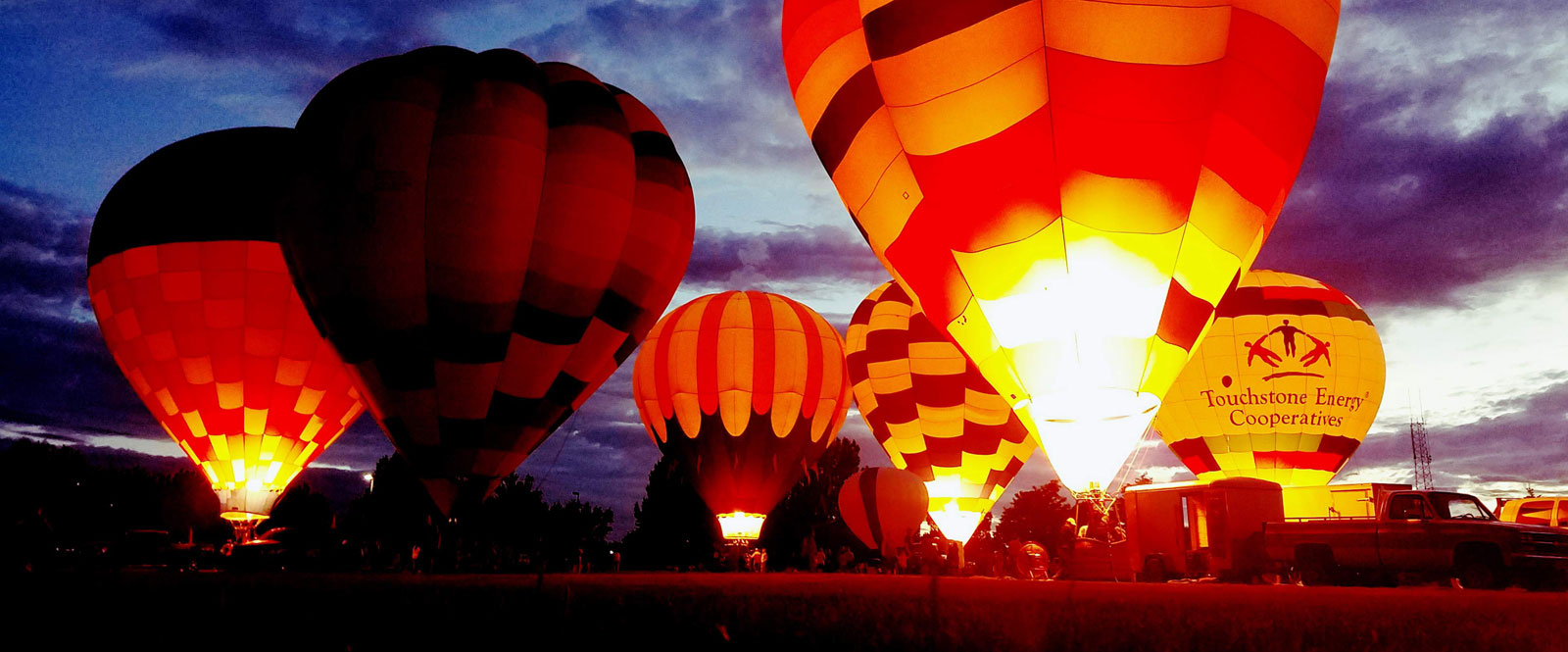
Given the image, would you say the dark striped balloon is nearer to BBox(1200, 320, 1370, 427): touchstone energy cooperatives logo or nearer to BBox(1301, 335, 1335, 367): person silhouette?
BBox(1200, 320, 1370, 427): touchstone energy cooperatives logo

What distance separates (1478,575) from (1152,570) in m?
3.97

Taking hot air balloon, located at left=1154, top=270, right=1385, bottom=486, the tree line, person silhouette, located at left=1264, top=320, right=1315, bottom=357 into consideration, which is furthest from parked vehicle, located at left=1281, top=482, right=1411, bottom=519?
the tree line

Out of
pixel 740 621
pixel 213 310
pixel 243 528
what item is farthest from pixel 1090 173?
pixel 243 528

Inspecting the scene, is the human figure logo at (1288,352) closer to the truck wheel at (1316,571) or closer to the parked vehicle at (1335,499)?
the parked vehicle at (1335,499)

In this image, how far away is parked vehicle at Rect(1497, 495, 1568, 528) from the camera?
1710cm

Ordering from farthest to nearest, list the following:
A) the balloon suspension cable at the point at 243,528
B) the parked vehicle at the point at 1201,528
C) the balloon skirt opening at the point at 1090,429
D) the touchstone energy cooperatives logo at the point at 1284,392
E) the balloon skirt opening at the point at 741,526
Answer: the balloon skirt opening at the point at 741,526 → the touchstone energy cooperatives logo at the point at 1284,392 → the balloon suspension cable at the point at 243,528 → the parked vehicle at the point at 1201,528 → the balloon skirt opening at the point at 1090,429

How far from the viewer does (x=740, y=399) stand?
59.1 ft

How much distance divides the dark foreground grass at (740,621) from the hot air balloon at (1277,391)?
1143cm

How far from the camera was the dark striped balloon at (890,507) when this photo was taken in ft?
57.9

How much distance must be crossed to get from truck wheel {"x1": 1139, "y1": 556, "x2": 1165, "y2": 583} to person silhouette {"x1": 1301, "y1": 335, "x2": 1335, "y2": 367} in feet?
18.2

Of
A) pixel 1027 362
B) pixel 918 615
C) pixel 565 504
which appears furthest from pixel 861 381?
pixel 565 504

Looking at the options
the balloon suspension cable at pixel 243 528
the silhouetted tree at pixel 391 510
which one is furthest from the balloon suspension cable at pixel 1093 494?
the silhouetted tree at pixel 391 510

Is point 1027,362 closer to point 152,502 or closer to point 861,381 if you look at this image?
point 861,381

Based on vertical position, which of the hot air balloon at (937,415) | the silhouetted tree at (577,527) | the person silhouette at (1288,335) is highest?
the person silhouette at (1288,335)
